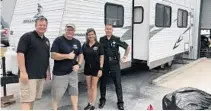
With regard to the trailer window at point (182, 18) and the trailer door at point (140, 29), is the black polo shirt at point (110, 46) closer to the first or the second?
the trailer door at point (140, 29)

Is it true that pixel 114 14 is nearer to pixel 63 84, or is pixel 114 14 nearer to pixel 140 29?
pixel 140 29

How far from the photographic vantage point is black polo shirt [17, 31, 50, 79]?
12.3ft

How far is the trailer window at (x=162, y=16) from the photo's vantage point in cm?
767

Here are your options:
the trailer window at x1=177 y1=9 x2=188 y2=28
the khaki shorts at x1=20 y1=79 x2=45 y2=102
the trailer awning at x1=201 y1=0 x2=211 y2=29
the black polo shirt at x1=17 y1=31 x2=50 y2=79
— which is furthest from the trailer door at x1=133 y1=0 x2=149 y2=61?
the trailer awning at x1=201 y1=0 x2=211 y2=29

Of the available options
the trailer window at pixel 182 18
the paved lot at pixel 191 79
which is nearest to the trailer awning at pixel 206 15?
the trailer window at pixel 182 18

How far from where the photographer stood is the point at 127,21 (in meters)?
6.83

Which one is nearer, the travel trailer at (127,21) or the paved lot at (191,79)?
the travel trailer at (127,21)

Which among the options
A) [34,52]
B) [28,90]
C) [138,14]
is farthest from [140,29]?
[28,90]

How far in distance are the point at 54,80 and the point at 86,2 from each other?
1850mm

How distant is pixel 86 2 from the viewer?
17.9 ft

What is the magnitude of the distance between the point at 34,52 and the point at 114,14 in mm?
2920

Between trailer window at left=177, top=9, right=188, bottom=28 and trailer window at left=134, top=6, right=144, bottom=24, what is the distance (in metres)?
3.05

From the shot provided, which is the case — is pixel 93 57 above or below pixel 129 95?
above

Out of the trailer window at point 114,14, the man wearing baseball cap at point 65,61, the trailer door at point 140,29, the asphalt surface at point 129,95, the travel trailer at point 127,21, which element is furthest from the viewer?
the trailer door at point 140,29
